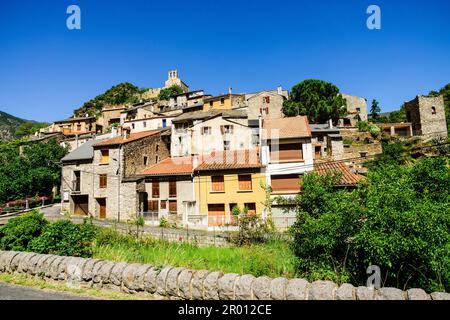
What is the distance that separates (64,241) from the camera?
919 centimetres

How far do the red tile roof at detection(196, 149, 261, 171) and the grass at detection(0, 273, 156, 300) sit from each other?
1752 cm

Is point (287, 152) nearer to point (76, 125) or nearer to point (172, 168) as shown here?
point (172, 168)

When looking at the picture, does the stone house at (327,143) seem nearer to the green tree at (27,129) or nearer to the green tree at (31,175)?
the green tree at (31,175)

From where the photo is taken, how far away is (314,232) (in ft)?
30.4

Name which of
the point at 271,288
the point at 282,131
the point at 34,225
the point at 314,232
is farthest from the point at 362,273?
the point at 282,131

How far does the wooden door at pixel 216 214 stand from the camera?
2367 cm

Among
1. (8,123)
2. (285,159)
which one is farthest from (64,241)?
(8,123)

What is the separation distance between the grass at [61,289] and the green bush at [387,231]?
5.60 m

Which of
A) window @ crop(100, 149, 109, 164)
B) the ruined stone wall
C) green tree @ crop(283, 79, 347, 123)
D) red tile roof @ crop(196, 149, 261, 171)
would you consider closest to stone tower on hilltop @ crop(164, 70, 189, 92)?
green tree @ crop(283, 79, 347, 123)

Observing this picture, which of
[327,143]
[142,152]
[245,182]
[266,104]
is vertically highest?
[266,104]

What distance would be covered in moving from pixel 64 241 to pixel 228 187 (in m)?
16.4

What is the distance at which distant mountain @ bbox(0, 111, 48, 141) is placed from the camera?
77750 millimetres

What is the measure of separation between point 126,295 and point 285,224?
55.7 ft
